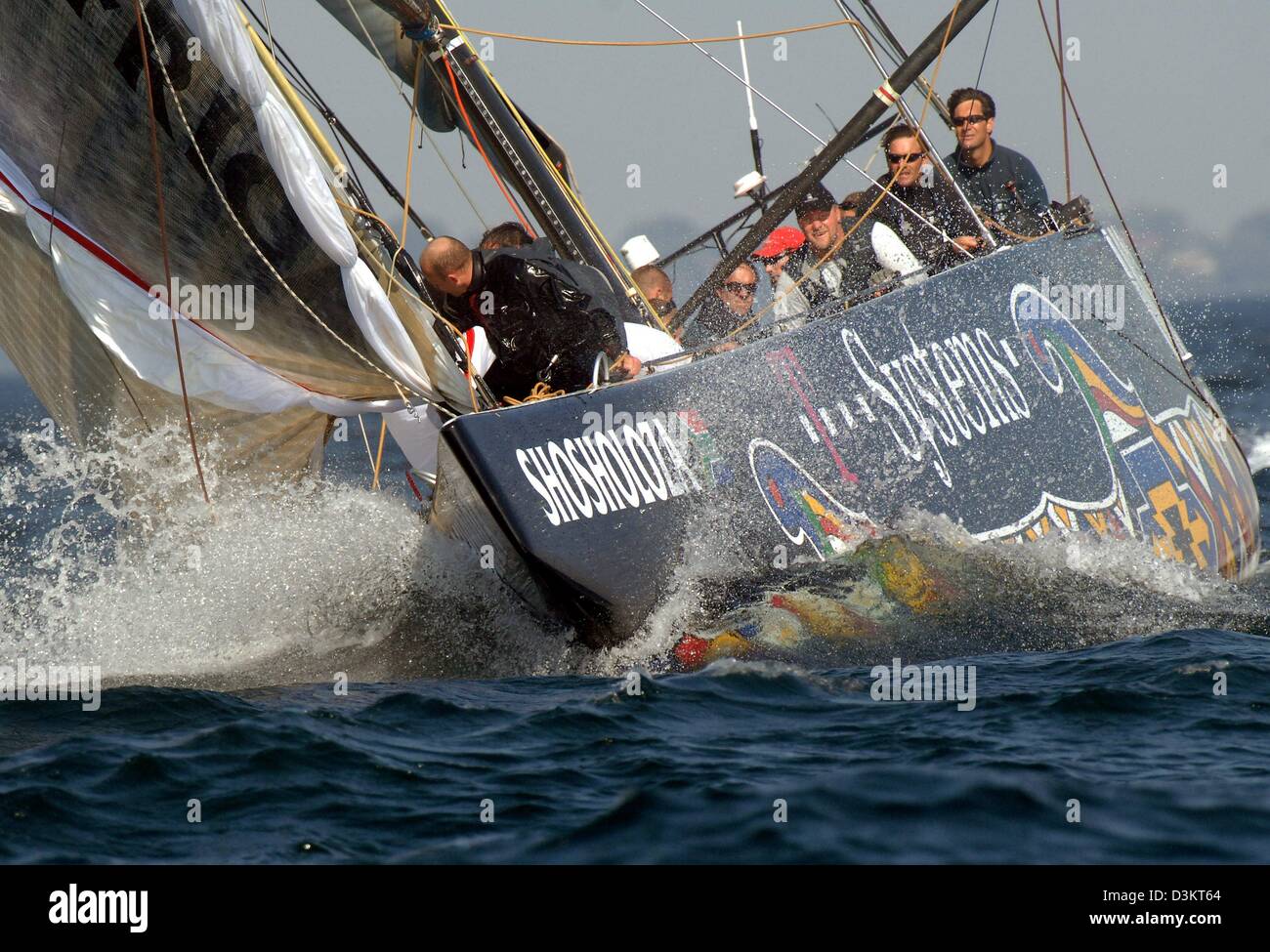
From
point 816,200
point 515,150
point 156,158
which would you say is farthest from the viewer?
point 816,200

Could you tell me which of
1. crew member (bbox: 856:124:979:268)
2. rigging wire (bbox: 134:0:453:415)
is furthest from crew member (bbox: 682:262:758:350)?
rigging wire (bbox: 134:0:453:415)

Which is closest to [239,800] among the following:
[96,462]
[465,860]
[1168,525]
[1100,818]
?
[465,860]

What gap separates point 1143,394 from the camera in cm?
725

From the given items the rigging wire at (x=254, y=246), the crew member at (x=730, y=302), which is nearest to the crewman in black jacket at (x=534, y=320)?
the rigging wire at (x=254, y=246)

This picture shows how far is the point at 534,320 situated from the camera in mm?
5551

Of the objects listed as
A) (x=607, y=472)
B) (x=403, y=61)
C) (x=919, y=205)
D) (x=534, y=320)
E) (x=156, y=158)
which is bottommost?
(x=607, y=472)

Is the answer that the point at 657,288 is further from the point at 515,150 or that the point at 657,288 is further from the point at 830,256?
the point at 515,150

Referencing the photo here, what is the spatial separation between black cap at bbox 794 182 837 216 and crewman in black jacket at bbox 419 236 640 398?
86.8 inches

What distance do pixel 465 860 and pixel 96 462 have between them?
4.18 m

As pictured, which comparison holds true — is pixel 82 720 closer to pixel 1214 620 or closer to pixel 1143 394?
pixel 1214 620

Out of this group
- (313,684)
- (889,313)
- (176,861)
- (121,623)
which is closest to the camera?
(176,861)

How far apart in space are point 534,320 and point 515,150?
137cm

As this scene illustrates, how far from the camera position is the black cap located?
24.5 feet

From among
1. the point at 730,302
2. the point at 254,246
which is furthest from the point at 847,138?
the point at 254,246
